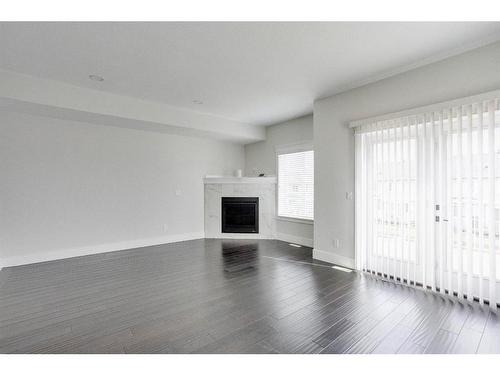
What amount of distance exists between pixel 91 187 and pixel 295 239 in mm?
4531

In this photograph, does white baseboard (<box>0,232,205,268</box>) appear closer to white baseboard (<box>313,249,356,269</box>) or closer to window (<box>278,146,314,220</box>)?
window (<box>278,146,314,220</box>)

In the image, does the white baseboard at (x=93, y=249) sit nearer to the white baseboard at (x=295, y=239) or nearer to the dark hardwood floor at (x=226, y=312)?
the dark hardwood floor at (x=226, y=312)

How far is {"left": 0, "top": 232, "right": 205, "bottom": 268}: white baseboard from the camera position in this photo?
411 centimetres

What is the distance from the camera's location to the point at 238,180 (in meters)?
6.43

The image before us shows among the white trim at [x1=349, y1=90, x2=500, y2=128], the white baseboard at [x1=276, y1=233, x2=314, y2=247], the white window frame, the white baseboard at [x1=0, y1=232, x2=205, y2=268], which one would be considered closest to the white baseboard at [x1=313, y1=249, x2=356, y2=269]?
the white baseboard at [x1=276, y1=233, x2=314, y2=247]

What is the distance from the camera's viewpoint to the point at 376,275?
3.56 m

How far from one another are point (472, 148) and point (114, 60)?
4.41 metres

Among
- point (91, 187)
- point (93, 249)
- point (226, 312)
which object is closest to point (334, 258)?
point (226, 312)

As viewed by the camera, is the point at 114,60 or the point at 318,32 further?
the point at 114,60

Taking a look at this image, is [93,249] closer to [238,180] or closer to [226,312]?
[238,180]

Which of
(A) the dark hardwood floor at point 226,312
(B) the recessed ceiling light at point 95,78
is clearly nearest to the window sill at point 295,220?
(A) the dark hardwood floor at point 226,312
